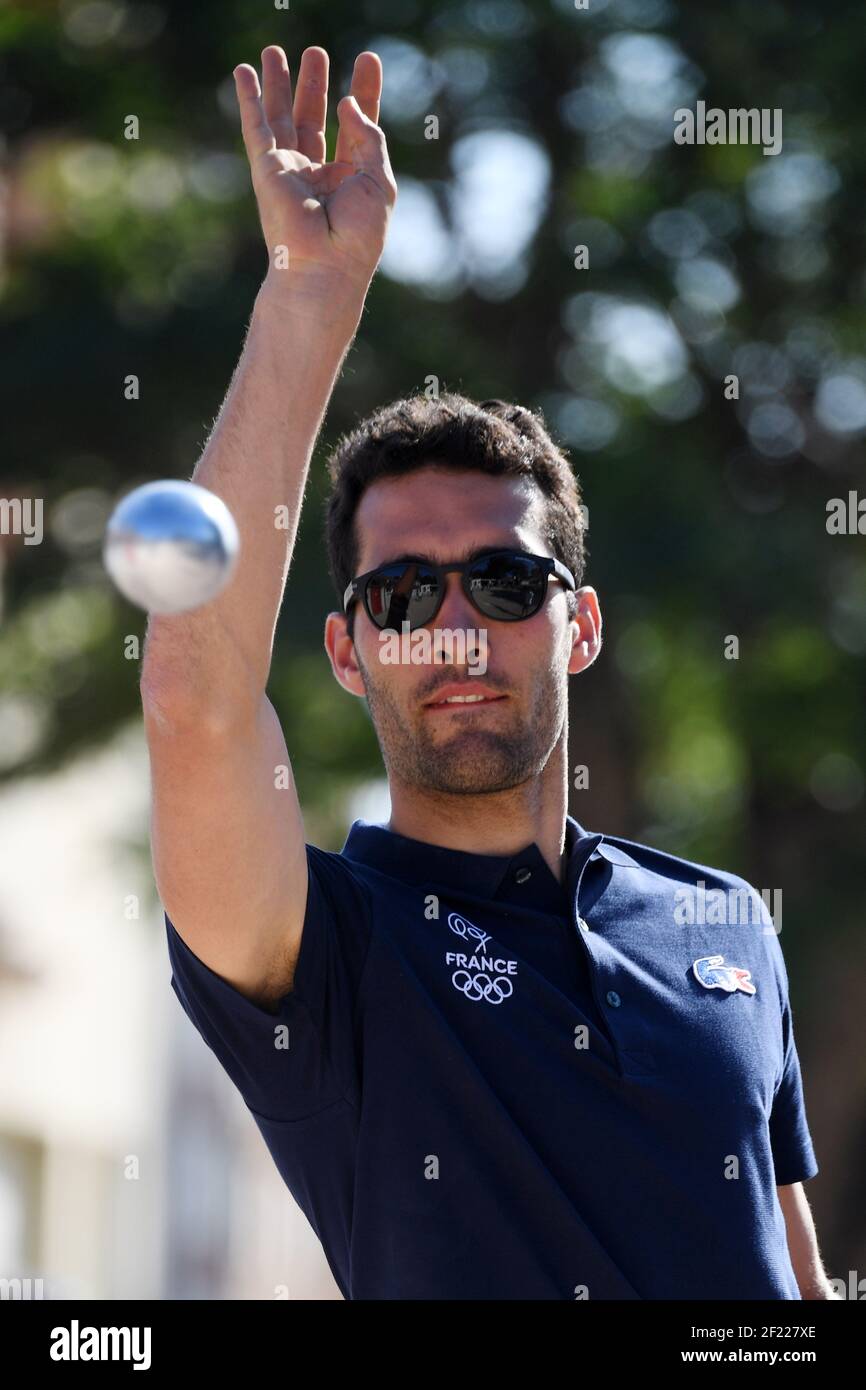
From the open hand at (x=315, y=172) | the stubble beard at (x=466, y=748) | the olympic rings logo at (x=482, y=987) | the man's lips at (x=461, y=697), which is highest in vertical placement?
the open hand at (x=315, y=172)

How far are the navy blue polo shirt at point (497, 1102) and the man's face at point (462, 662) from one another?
0.64 ft

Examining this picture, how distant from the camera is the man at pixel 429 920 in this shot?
7.71 ft

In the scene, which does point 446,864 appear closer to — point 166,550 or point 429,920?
point 429,920

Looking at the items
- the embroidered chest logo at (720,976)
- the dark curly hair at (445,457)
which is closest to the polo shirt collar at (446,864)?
the embroidered chest logo at (720,976)

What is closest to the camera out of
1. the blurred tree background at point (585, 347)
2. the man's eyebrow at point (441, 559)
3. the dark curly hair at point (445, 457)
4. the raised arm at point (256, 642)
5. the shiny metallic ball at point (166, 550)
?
the shiny metallic ball at point (166, 550)

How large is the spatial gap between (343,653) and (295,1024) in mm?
744

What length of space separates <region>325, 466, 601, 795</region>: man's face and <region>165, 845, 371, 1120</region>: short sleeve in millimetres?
319

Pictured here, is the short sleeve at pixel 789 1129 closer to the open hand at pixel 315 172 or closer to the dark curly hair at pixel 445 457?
the dark curly hair at pixel 445 457

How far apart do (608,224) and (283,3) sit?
209cm

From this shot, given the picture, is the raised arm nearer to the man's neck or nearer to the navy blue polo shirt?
the navy blue polo shirt

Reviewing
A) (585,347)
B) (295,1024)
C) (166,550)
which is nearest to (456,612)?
A: (295,1024)

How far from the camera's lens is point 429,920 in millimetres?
2650
